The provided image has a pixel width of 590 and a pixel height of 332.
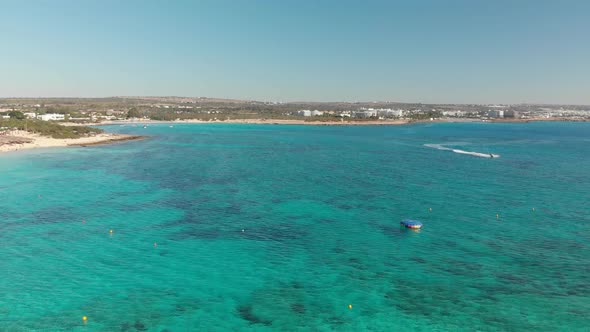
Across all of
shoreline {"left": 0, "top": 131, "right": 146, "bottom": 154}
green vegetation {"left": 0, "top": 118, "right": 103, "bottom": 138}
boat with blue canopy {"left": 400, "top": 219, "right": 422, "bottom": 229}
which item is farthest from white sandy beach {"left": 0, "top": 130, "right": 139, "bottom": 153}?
boat with blue canopy {"left": 400, "top": 219, "right": 422, "bottom": 229}

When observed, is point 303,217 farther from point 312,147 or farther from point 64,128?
point 64,128

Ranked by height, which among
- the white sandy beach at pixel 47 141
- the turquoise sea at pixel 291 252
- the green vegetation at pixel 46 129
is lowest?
the turquoise sea at pixel 291 252

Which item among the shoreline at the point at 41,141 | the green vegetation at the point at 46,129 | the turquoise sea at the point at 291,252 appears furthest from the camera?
the green vegetation at the point at 46,129

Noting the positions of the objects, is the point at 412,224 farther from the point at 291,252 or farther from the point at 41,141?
the point at 41,141

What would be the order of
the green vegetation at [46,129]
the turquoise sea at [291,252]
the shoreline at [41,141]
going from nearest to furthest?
the turquoise sea at [291,252] → the shoreline at [41,141] → the green vegetation at [46,129]

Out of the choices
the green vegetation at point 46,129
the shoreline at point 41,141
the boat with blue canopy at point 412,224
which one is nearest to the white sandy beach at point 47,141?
the shoreline at point 41,141

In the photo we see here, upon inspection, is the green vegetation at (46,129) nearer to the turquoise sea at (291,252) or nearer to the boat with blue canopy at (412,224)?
the turquoise sea at (291,252)

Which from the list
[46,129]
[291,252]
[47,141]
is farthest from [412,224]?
[46,129]
